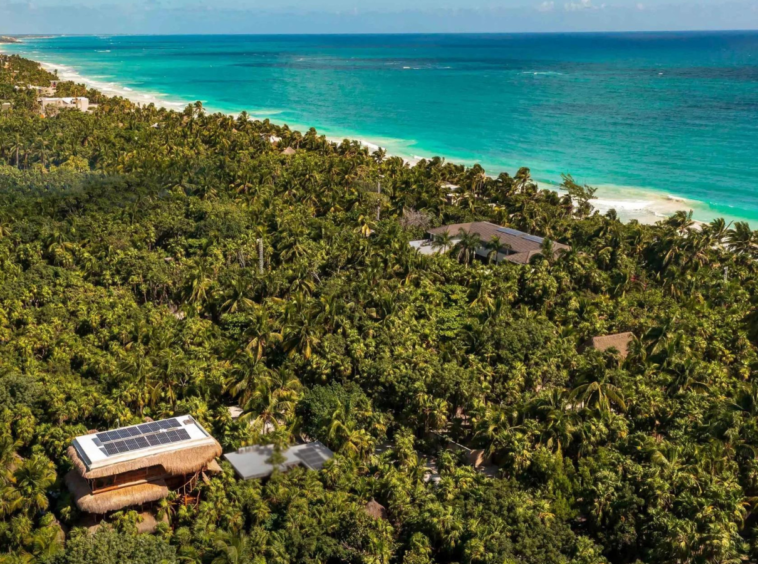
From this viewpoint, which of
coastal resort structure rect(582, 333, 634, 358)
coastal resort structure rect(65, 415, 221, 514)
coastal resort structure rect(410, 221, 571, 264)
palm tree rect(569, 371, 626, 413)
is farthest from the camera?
coastal resort structure rect(410, 221, 571, 264)

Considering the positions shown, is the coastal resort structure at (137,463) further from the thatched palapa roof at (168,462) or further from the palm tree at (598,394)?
the palm tree at (598,394)

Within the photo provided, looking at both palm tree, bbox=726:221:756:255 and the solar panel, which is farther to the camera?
palm tree, bbox=726:221:756:255

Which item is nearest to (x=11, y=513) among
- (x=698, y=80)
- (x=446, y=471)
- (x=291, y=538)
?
(x=291, y=538)

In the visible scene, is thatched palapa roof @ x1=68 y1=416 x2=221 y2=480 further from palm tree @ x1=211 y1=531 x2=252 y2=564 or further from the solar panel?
palm tree @ x1=211 y1=531 x2=252 y2=564

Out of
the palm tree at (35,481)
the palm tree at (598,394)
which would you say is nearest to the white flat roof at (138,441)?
the palm tree at (35,481)

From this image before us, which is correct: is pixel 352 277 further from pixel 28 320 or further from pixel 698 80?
pixel 698 80

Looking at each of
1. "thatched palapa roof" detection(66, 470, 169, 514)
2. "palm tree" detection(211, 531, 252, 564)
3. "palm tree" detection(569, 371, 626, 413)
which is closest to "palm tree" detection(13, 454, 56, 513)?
"thatched palapa roof" detection(66, 470, 169, 514)

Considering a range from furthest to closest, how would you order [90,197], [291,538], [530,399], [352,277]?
[90,197] → [352,277] → [530,399] → [291,538]
